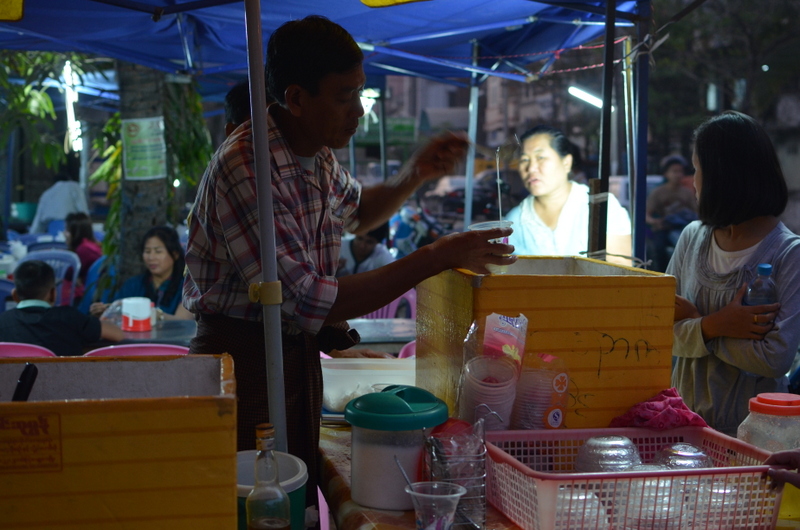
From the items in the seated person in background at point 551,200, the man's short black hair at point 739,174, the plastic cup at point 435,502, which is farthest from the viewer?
the seated person in background at point 551,200

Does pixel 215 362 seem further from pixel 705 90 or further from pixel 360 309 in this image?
pixel 705 90

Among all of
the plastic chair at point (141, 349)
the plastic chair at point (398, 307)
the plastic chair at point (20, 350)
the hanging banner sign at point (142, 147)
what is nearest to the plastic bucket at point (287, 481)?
the plastic chair at point (141, 349)

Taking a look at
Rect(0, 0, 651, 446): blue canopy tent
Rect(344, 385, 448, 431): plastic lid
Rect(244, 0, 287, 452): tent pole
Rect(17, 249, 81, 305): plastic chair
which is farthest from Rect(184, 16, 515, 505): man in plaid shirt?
Rect(17, 249, 81, 305): plastic chair

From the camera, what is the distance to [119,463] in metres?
1.07

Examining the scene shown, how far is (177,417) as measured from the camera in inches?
42.6

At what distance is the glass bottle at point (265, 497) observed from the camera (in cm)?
130

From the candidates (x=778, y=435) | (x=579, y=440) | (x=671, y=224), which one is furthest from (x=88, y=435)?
(x=671, y=224)

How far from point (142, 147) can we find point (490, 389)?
16.5 feet

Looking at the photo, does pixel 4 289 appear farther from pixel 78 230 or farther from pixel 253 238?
pixel 253 238

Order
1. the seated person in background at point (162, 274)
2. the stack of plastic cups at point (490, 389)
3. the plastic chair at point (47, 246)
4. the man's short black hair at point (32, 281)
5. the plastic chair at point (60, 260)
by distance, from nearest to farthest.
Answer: the stack of plastic cups at point (490, 389) → the man's short black hair at point (32, 281) → the seated person in background at point (162, 274) → the plastic chair at point (60, 260) → the plastic chair at point (47, 246)

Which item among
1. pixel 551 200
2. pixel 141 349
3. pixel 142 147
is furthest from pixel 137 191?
pixel 551 200

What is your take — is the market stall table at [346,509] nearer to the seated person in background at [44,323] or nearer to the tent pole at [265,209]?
the tent pole at [265,209]

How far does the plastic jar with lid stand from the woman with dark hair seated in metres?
0.47

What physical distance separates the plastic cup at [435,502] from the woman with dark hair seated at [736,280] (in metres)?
1.23
